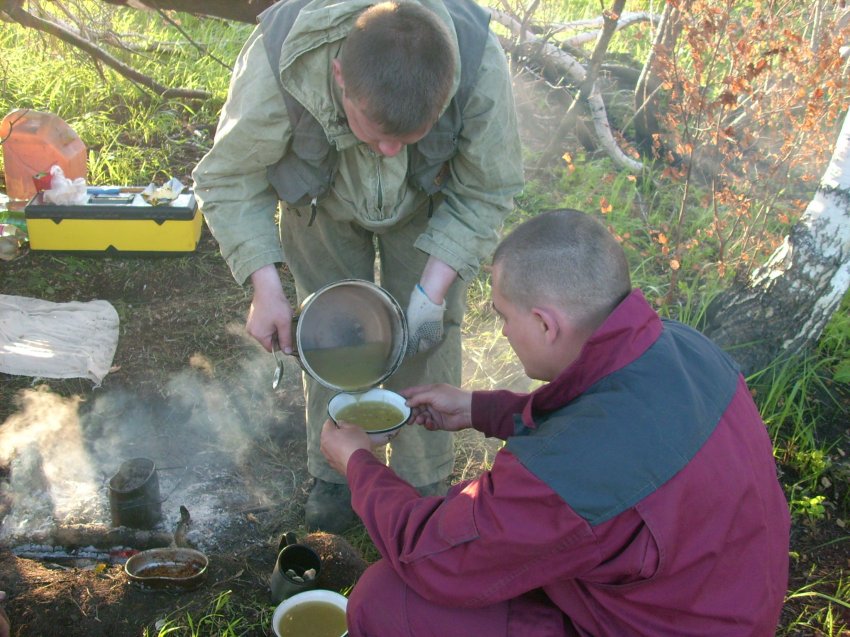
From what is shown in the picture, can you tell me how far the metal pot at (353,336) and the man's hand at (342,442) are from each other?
22cm

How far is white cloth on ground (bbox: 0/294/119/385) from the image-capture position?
3.92 meters

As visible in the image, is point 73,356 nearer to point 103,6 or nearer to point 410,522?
point 410,522

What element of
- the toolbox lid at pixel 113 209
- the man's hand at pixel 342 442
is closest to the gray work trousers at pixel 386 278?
the man's hand at pixel 342 442

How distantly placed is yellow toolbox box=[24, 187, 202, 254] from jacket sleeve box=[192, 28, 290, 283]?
2188 mm

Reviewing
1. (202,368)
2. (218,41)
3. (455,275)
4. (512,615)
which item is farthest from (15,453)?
(218,41)

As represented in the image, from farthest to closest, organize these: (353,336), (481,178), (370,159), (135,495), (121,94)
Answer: (121,94) < (135,495) < (353,336) < (481,178) < (370,159)

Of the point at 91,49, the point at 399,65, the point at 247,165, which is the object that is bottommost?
the point at 91,49

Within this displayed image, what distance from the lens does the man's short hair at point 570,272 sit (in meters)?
1.90

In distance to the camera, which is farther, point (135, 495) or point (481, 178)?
point (135, 495)

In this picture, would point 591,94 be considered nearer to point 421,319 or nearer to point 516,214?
point 516,214

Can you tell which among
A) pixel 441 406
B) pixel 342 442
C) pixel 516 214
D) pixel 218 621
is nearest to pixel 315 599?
pixel 218 621

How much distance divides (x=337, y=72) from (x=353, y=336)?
36.0 inches

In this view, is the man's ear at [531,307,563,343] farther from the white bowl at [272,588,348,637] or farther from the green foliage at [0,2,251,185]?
the green foliage at [0,2,251,185]

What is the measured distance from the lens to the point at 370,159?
8.13 feet
